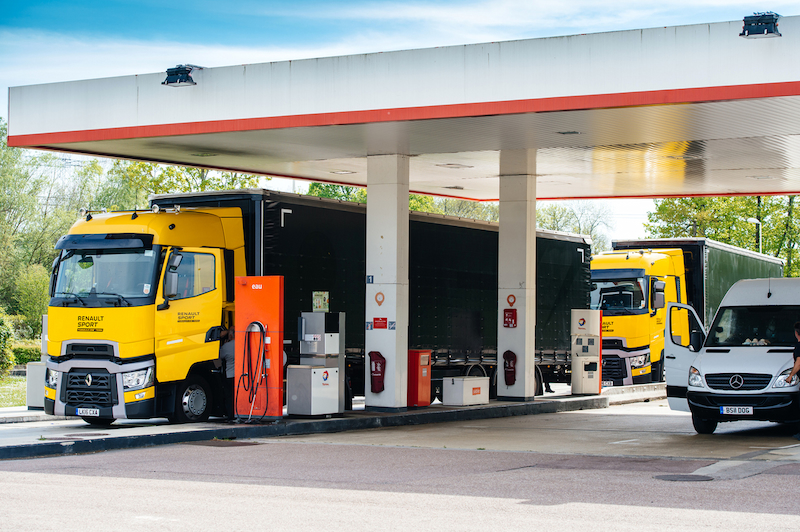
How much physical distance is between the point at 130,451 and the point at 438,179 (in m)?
13.4

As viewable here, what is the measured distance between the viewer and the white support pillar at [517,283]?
21.1 metres

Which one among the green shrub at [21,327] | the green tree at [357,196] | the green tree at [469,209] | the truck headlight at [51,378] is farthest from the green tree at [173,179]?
the green tree at [469,209]

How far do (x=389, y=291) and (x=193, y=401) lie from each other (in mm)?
4242

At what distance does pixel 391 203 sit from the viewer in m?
18.8

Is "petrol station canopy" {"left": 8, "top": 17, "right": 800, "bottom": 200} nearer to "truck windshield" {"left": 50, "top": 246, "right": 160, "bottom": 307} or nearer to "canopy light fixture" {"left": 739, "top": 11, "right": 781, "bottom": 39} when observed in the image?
"canopy light fixture" {"left": 739, "top": 11, "right": 781, "bottom": 39}

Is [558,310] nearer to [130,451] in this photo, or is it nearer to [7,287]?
[130,451]

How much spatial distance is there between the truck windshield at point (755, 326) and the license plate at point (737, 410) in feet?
4.90

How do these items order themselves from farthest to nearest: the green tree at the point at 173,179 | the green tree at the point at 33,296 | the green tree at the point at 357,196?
the green tree at the point at 357,196, the green tree at the point at 33,296, the green tree at the point at 173,179

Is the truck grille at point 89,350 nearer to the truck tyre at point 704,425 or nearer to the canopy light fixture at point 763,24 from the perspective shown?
the truck tyre at point 704,425

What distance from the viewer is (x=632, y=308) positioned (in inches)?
1042

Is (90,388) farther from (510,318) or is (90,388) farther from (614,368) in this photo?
(614,368)

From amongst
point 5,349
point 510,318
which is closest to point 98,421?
point 510,318

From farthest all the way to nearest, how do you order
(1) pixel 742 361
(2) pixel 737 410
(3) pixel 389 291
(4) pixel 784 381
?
(3) pixel 389 291, (1) pixel 742 361, (2) pixel 737 410, (4) pixel 784 381

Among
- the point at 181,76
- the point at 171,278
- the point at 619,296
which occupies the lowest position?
the point at 619,296
